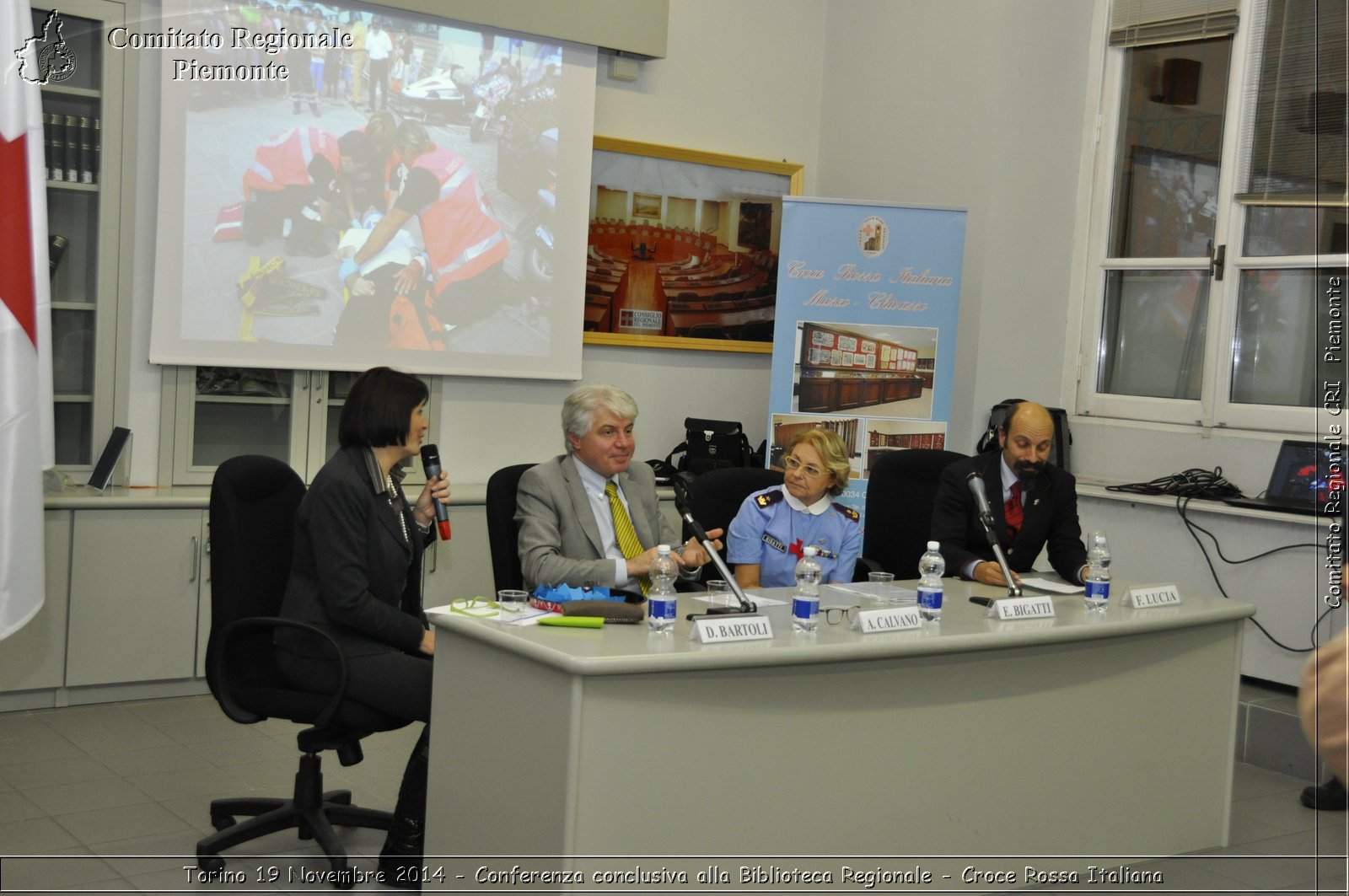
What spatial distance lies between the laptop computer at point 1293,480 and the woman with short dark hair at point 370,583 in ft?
11.5

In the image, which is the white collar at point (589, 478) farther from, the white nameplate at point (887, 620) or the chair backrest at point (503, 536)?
the white nameplate at point (887, 620)

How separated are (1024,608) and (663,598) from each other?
1.11 metres

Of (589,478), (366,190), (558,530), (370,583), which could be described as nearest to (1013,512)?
(589,478)

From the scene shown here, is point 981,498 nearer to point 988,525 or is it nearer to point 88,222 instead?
point 988,525

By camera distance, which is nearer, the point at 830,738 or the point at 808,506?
the point at 830,738

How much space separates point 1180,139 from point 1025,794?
372 centimetres

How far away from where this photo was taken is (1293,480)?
16.0ft

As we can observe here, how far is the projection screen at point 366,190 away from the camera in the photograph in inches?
A: 192

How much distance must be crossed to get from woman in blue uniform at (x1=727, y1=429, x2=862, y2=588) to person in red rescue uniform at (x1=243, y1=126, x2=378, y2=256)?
2426 millimetres

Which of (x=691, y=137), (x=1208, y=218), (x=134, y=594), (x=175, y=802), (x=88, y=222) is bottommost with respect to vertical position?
(x=175, y=802)

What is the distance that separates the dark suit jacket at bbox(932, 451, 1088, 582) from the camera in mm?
4016

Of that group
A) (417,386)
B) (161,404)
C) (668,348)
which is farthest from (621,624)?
(668,348)

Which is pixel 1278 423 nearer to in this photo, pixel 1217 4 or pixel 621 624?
pixel 1217 4

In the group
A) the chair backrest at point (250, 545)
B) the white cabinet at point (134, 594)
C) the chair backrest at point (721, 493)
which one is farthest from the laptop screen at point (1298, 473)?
the white cabinet at point (134, 594)
